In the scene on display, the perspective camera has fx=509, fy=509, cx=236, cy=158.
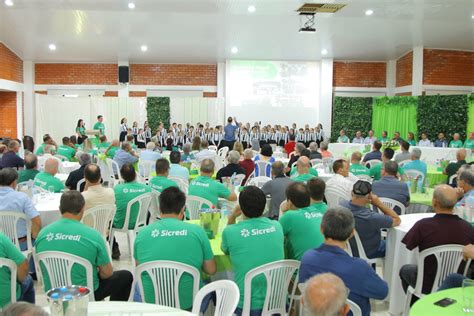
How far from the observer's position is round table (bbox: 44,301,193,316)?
2611 mm

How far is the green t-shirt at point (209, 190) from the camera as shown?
570 cm

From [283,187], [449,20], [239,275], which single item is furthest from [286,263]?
[449,20]

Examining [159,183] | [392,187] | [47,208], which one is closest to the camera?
[47,208]

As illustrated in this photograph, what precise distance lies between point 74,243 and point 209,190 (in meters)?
2.47

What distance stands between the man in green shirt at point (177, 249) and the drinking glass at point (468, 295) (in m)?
1.55

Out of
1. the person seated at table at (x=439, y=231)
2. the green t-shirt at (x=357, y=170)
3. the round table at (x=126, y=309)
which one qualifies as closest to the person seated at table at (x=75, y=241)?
the round table at (x=126, y=309)

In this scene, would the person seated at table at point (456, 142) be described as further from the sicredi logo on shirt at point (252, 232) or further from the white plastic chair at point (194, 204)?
the sicredi logo on shirt at point (252, 232)

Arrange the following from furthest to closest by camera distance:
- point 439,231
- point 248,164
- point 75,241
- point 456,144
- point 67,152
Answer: point 456,144 → point 67,152 → point 248,164 → point 439,231 → point 75,241

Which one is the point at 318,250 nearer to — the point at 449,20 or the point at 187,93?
the point at 449,20

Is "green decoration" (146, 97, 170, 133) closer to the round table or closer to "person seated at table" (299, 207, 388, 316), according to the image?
"person seated at table" (299, 207, 388, 316)

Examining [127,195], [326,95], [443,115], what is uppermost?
[326,95]

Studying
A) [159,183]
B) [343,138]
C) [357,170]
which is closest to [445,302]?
[159,183]

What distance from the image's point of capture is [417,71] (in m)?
16.8

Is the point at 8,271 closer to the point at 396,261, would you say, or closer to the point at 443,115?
the point at 396,261
